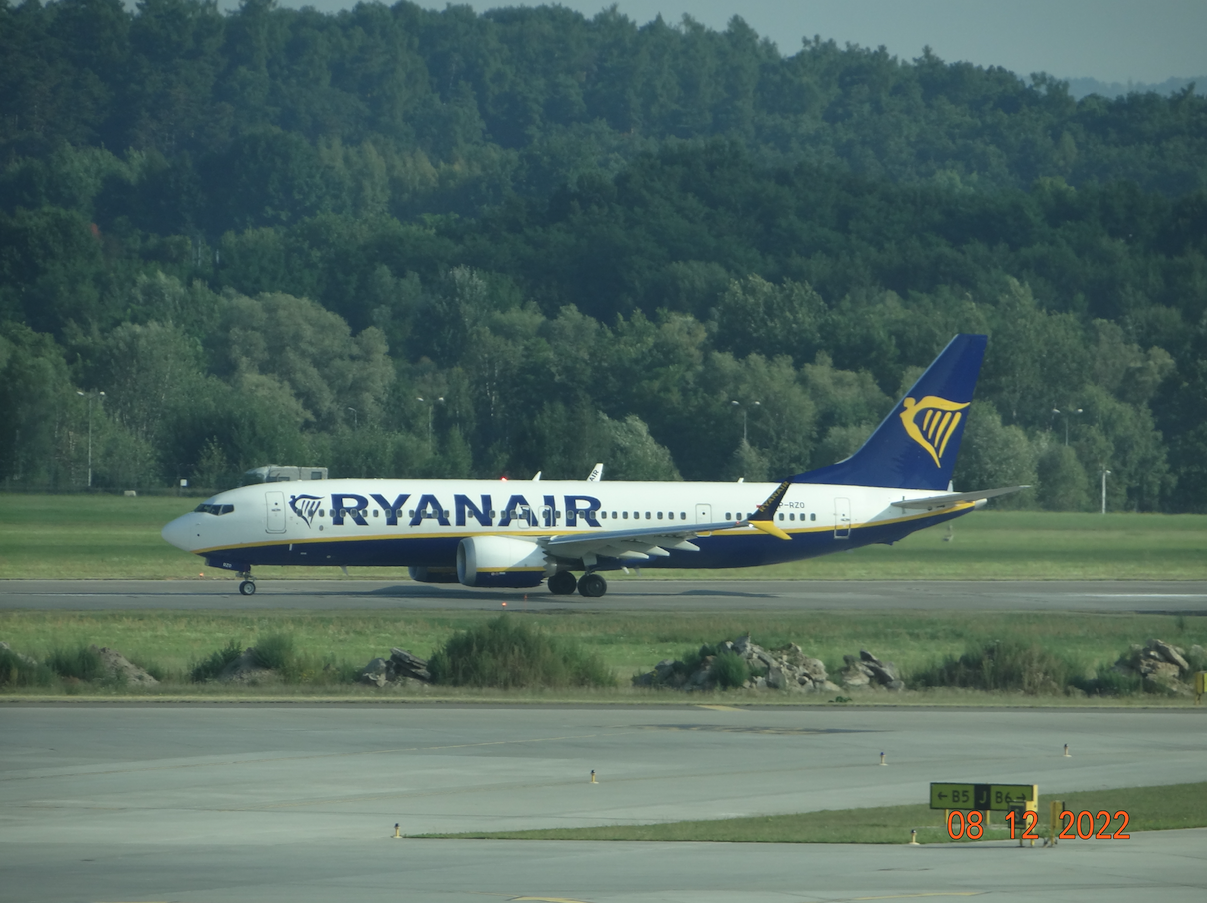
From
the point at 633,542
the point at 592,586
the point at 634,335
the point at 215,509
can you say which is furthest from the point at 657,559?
the point at 634,335

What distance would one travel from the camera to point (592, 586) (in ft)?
170

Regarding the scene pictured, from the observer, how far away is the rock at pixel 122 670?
31.4 meters

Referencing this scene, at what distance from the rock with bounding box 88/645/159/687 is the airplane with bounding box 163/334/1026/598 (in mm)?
16929

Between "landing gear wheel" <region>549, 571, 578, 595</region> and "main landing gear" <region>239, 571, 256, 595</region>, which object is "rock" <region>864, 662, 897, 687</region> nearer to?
"landing gear wheel" <region>549, 571, 578, 595</region>

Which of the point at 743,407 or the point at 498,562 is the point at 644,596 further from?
the point at 743,407

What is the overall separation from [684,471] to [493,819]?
99856mm

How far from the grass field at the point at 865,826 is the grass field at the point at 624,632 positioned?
12.8m

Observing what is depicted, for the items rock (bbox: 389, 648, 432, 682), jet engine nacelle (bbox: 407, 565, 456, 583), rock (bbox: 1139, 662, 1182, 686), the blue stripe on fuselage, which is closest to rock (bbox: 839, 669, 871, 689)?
rock (bbox: 1139, 662, 1182, 686)

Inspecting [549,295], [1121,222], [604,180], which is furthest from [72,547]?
[1121,222]

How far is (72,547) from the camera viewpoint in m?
69.6

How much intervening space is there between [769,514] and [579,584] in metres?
6.03

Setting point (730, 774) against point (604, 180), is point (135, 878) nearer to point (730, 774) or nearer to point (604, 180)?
point (730, 774)
